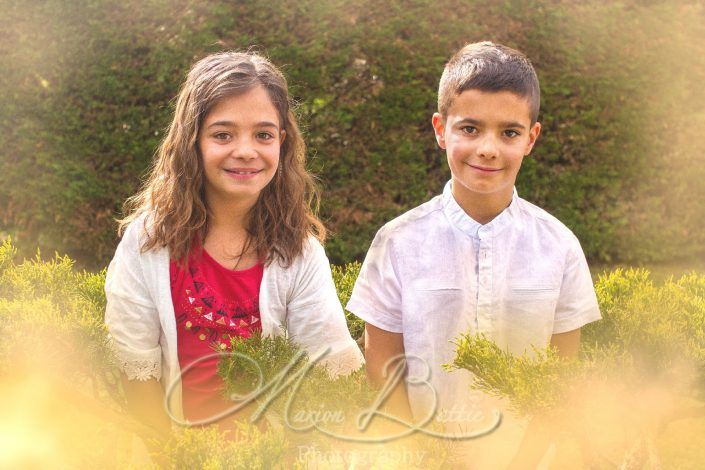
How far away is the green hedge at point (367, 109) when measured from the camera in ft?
17.3

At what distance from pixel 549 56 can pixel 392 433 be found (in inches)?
172

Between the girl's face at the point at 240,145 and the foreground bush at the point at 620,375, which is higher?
the girl's face at the point at 240,145

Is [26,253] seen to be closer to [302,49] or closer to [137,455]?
[302,49]

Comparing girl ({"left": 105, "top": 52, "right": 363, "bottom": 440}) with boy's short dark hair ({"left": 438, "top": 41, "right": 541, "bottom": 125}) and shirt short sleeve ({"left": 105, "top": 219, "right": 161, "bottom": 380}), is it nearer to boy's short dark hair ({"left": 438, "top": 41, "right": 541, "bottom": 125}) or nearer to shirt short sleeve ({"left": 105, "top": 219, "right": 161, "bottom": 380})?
shirt short sleeve ({"left": 105, "top": 219, "right": 161, "bottom": 380})

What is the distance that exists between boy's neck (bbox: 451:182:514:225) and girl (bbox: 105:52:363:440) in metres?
0.53

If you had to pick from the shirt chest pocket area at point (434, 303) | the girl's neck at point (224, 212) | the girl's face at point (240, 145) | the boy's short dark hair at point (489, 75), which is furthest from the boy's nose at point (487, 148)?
the girl's neck at point (224, 212)

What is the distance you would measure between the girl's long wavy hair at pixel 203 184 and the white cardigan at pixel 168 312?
50mm

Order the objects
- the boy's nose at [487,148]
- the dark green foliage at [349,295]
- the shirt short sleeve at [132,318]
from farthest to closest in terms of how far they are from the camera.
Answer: the dark green foliage at [349,295] → the shirt short sleeve at [132,318] → the boy's nose at [487,148]

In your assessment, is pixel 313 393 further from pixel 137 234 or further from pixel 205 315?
pixel 137 234

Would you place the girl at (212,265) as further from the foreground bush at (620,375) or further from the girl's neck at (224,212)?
the foreground bush at (620,375)

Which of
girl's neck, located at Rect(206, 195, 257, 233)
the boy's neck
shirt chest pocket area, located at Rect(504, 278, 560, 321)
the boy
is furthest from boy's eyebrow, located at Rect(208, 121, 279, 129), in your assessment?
shirt chest pocket area, located at Rect(504, 278, 560, 321)

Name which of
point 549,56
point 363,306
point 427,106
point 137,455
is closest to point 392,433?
point 363,306

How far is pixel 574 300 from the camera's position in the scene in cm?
229

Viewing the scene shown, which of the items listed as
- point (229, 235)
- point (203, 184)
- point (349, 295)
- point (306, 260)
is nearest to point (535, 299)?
point (306, 260)
